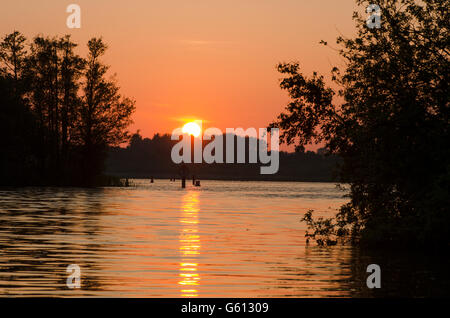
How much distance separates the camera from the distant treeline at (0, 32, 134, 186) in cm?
11250

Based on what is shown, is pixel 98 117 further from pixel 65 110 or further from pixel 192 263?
pixel 192 263

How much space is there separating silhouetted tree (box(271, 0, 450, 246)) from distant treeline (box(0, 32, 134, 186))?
8432 centimetres

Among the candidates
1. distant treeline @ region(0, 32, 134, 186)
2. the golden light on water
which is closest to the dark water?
the golden light on water

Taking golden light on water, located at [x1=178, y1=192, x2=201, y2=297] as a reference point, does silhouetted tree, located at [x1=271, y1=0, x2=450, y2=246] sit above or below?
above

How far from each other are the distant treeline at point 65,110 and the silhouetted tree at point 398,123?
8432cm

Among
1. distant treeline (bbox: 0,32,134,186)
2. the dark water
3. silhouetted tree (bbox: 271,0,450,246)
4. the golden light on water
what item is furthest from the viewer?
distant treeline (bbox: 0,32,134,186)

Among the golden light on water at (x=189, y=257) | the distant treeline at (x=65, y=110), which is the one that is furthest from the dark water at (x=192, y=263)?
the distant treeline at (x=65, y=110)

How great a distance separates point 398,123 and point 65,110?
90.6 m

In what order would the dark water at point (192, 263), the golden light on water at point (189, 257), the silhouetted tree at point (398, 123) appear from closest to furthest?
the dark water at point (192, 263) → the golden light on water at point (189, 257) → the silhouetted tree at point (398, 123)

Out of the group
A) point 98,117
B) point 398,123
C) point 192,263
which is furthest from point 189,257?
point 98,117

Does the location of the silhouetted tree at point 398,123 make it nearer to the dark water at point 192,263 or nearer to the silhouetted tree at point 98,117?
the dark water at point 192,263

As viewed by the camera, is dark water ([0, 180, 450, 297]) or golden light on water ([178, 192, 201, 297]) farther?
golden light on water ([178, 192, 201, 297])

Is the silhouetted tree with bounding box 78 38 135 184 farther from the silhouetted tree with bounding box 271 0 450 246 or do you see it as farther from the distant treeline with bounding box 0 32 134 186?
the silhouetted tree with bounding box 271 0 450 246

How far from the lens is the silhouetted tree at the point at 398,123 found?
28.9m
